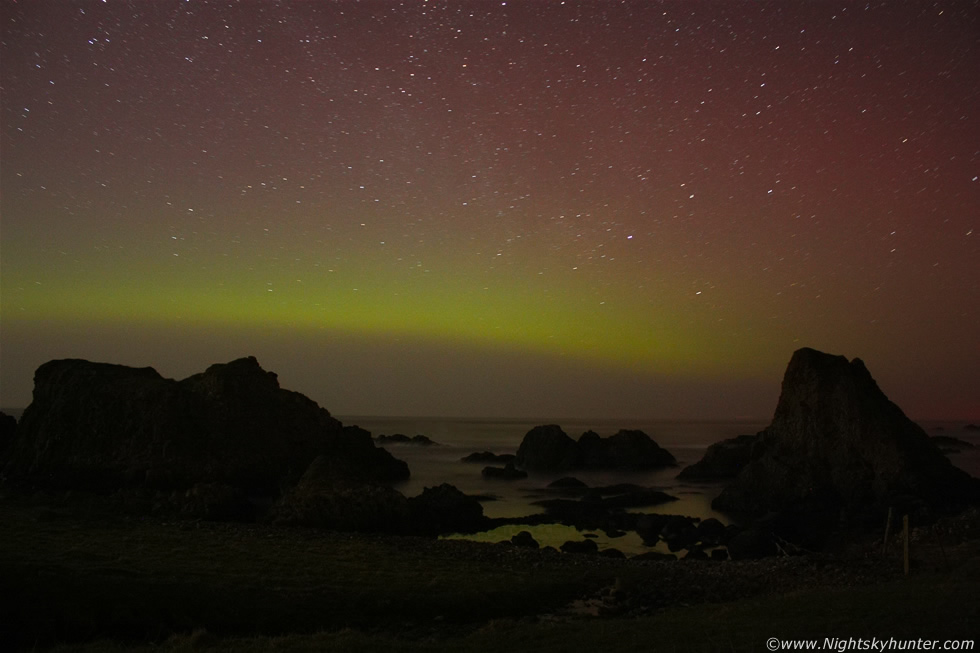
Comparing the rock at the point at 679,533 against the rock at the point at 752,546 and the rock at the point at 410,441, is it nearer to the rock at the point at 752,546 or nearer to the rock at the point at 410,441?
the rock at the point at 752,546

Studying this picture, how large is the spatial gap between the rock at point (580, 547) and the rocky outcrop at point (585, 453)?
5596 cm

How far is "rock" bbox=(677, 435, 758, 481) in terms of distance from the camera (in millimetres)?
80250

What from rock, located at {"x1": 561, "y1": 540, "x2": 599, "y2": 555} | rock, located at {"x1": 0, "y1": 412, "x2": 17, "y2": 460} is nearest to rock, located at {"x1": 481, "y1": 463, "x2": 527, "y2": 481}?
rock, located at {"x1": 561, "y1": 540, "x2": 599, "y2": 555}

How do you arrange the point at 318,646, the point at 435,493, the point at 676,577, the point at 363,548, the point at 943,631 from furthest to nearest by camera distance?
the point at 435,493 → the point at 363,548 → the point at 676,577 → the point at 318,646 → the point at 943,631

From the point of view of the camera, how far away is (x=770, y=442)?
198ft

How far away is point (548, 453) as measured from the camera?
308ft

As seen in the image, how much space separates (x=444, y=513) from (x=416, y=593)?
72.9 feet

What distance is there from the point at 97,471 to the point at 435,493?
92.9 feet

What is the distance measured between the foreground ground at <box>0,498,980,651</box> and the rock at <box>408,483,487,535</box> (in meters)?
6.35

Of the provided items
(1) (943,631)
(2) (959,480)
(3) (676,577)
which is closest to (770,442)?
(2) (959,480)

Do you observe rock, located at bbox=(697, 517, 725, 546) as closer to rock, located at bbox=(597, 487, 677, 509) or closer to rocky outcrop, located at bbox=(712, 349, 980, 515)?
rock, located at bbox=(597, 487, 677, 509)

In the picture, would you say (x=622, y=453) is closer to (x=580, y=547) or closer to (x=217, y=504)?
(x=580, y=547)

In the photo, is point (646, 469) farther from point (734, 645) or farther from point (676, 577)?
point (734, 645)

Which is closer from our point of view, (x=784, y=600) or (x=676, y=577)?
(x=784, y=600)
